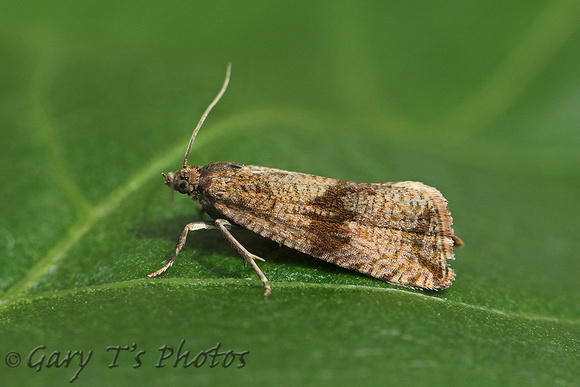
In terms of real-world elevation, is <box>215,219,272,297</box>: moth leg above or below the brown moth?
below

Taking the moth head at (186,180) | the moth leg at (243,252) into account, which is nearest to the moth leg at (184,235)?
the moth leg at (243,252)

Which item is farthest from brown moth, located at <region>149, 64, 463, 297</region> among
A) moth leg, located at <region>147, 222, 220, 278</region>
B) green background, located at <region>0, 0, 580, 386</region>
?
green background, located at <region>0, 0, 580, 386</region>

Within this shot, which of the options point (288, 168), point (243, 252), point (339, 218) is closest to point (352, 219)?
point (339, 218)

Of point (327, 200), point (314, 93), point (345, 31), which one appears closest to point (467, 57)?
point (345, 31)

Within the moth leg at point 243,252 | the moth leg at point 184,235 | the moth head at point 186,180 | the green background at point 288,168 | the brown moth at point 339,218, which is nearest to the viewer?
the green background at point 288,168

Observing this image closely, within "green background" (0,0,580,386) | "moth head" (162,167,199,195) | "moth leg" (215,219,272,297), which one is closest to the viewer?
"green background" (0,0,580,386)

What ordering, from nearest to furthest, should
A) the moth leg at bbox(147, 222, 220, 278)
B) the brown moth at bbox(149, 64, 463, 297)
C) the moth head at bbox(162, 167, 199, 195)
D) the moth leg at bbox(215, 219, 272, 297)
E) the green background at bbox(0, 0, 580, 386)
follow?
the green background at bbox(0, 0, 580, 386) < the moth leg at bbox(215, 219, 272, 297) < the moth leg at bbox(147, 222, 220, 278) < the brown moth at bbox(149, 64, 463, 297) < the moth head at bbox(162, 167, 199, 195)

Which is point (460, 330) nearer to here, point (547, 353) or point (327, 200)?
point (547, 353)

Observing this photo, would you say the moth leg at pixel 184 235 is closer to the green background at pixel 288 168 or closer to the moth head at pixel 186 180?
the green background at pixel 288 168

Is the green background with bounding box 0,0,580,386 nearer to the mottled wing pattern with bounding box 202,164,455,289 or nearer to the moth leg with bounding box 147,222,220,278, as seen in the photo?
the moth leg with bounding box 147,222,220,278
